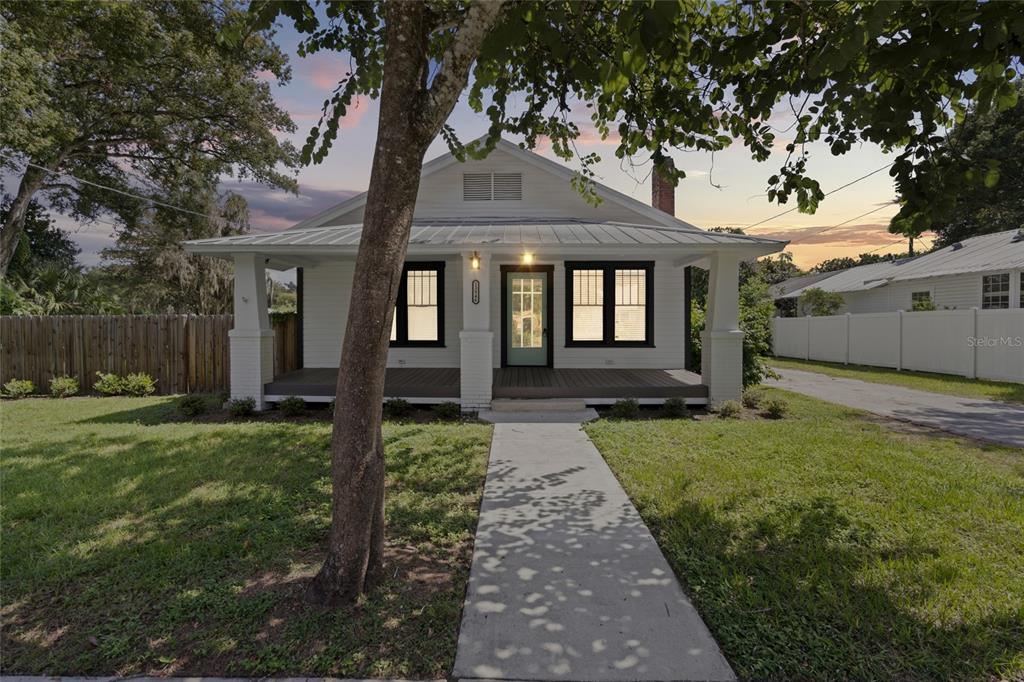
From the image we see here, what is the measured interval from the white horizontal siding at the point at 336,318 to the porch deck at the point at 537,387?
1198 millimetres

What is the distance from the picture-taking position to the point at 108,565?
134 inches

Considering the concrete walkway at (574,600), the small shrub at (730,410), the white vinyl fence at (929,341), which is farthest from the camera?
the white vinyl fence at (929,341)

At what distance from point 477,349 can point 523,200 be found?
4.77m

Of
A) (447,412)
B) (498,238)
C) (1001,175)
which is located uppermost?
(1001,175)

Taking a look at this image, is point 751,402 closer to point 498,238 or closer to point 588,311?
point 588,311

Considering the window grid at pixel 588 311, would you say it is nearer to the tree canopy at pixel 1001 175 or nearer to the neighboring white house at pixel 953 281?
the tree canopy at pixel 1001 175

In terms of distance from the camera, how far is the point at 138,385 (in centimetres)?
1077

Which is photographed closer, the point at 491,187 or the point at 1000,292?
the point at 491,187

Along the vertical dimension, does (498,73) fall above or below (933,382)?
above

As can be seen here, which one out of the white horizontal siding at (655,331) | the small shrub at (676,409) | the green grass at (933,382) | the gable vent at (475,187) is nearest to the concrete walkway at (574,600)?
the small shrub at (676,409)

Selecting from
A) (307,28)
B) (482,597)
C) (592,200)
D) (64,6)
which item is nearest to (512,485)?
(482,597)

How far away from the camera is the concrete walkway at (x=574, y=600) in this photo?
7.95ft

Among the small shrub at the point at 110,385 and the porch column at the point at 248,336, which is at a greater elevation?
the porch column at the point at 248,336

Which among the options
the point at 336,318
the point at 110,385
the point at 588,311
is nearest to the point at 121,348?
the point at 110,385
